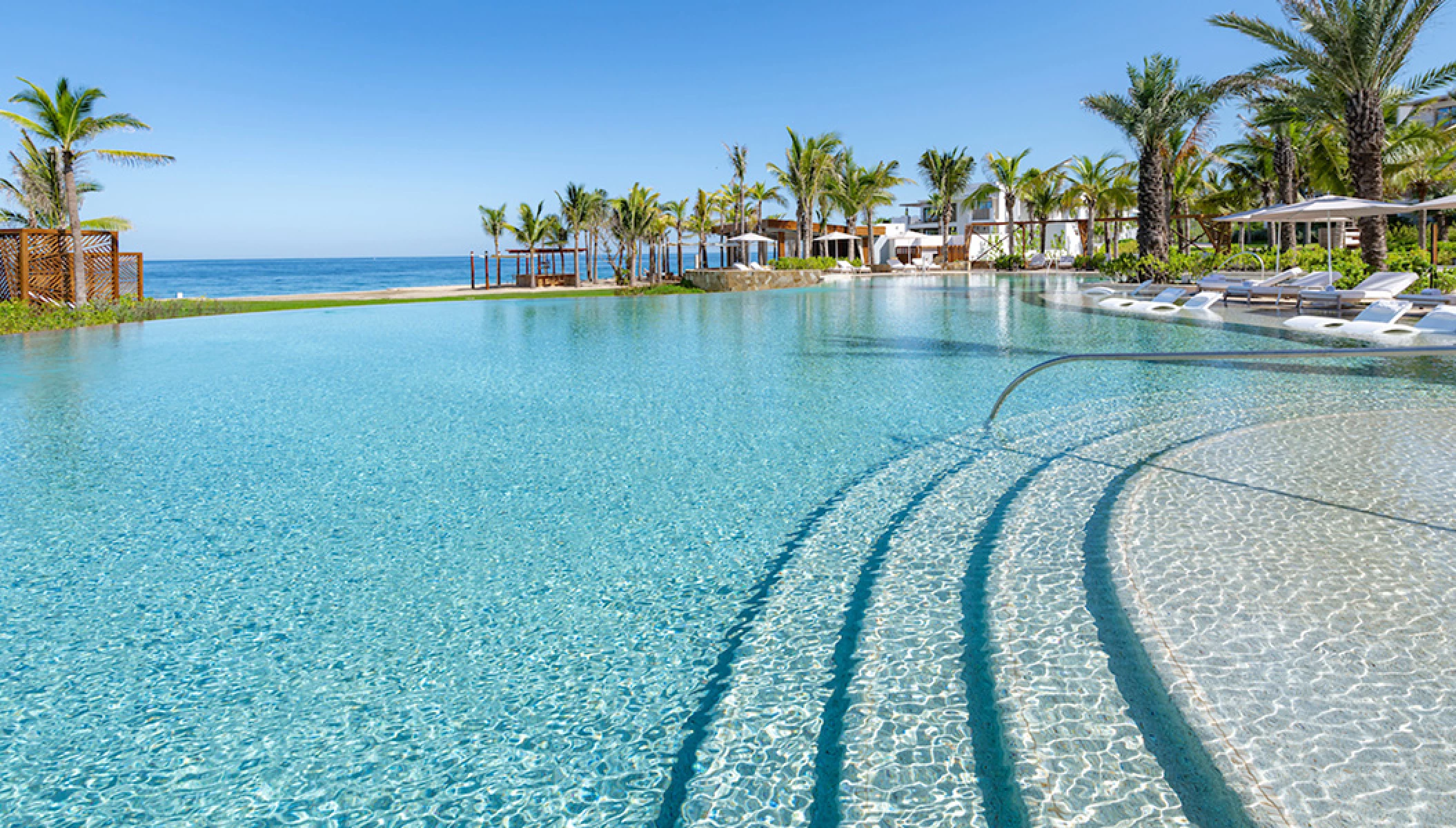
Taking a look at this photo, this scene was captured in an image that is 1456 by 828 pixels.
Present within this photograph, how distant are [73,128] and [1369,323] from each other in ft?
88.0

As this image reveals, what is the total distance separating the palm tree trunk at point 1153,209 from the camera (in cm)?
2577

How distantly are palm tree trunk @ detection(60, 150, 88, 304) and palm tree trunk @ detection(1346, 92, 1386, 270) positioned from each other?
28.6 meters

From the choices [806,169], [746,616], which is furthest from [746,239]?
[746,616]

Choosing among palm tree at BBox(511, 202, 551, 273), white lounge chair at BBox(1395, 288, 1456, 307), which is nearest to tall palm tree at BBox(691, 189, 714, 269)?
palm tree at BBox(511, 202, 551, 273)

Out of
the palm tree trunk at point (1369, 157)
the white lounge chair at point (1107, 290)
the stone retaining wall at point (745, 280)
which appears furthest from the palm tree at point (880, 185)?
the palm tree trunk at point (1369, 157)

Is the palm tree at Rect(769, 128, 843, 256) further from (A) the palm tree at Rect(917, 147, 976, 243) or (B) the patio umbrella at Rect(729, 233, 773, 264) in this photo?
(A) the palm tree at Rect(917, 147, 976, 243)

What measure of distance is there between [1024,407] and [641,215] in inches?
1336

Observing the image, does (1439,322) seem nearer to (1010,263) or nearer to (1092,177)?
(1010,263)

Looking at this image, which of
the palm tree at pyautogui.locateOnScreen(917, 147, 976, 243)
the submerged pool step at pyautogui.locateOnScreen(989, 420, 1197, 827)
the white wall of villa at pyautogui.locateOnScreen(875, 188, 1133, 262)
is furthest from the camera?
the white wall of villa at pyautogui.locateOnScreen(875, 188, 1133, 262)

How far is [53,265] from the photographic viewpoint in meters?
22.4

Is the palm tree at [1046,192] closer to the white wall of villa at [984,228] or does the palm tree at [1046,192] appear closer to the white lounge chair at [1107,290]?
the white wall of villa at [984,228]

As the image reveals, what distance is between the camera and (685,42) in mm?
42250

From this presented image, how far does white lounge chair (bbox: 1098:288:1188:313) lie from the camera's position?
688 inches

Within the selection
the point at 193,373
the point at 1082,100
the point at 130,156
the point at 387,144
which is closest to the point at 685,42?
the point at 387,144
